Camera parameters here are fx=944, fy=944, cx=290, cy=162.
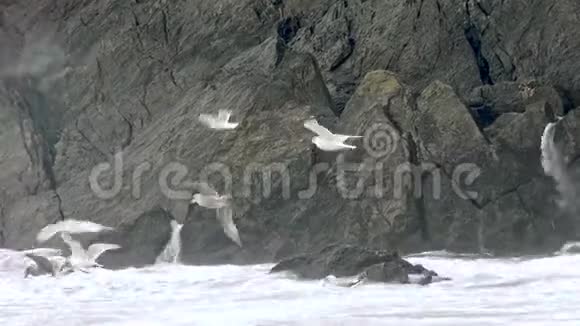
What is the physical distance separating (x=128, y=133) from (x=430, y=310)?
17.8m

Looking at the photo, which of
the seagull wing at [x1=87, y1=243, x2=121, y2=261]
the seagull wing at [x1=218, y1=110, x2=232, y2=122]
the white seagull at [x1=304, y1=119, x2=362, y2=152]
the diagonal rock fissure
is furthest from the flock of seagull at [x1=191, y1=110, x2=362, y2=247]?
the diagonal rock fissure

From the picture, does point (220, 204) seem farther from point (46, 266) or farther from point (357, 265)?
point (357, 265)

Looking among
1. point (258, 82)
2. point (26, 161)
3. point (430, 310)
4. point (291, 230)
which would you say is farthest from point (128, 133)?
point (430, 310)

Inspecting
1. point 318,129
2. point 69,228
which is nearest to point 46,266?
point 69,228

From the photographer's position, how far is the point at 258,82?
2920 cm

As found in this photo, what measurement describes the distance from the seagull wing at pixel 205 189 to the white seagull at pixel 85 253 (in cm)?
294

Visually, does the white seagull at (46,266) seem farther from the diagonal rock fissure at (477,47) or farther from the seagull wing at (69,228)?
the diagonal rock fissure at (477,47)

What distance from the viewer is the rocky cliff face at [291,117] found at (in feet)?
87.7

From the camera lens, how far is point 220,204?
27641 millimetres

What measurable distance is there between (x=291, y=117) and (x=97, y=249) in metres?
6.88

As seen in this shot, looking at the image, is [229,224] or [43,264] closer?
[43,264]

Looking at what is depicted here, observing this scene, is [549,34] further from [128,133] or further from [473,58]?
[128,133]

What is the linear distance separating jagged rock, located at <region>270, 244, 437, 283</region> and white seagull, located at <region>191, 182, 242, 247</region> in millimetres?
4386

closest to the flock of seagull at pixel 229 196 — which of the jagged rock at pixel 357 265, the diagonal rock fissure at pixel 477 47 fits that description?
the jagged rock at pixel 357 265
